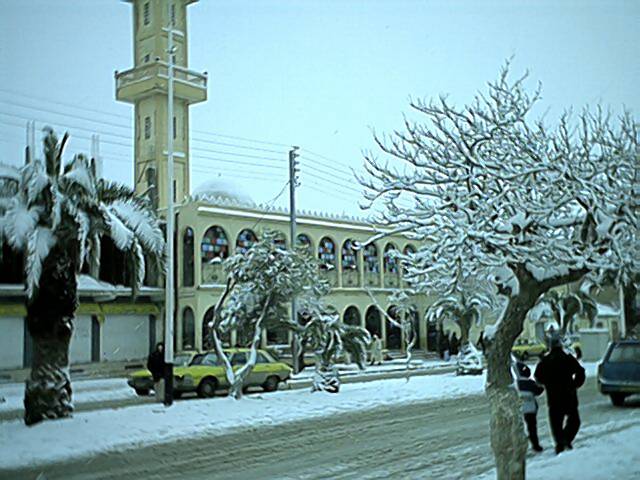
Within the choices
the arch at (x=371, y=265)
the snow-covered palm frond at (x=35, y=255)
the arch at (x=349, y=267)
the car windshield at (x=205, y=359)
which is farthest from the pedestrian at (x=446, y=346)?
the snow-covered palm frond at (x=35, y=255)

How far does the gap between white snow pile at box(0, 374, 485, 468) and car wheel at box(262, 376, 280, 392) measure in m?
1.53

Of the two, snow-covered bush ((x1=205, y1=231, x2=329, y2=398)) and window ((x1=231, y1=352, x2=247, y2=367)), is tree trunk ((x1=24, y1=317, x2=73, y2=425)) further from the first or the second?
window ((x1=231, y1=352, x2=247, y2=367))

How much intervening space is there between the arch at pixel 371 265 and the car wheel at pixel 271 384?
17.4 feet

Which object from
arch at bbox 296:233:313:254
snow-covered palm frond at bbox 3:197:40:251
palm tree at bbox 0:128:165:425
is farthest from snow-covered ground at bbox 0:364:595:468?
arch at bbox 296:233:313:254

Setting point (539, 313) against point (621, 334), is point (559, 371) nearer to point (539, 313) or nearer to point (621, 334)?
point (539, 313)

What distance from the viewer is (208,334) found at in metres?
16.8

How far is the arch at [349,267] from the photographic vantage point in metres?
13.8

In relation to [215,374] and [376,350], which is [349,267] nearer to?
[376,350]

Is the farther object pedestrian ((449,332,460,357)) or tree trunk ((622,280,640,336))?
pedestrian ((449,332,460,357))

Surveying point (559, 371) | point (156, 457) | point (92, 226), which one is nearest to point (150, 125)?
point (92, 226)

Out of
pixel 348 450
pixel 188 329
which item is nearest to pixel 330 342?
pixel 188 329

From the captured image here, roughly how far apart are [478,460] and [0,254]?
562 cm

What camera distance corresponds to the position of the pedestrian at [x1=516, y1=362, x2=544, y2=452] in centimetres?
784

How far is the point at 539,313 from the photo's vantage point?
9.61 m
